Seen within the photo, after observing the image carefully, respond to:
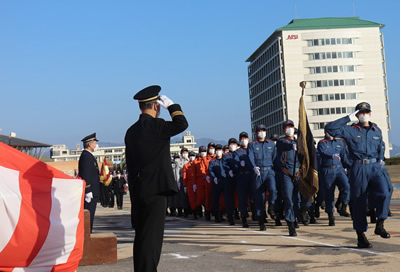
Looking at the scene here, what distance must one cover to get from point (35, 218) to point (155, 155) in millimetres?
1688

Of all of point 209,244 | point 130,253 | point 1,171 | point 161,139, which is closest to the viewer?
point 161,139

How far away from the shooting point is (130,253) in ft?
31.8

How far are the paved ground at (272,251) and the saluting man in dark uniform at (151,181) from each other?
6.32 feet

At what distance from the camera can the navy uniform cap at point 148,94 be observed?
242 inches

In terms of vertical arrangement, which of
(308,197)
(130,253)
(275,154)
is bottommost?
(130,253)

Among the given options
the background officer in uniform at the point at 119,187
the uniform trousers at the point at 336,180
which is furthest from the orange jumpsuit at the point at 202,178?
the background officer in uniform at the point at 119,187

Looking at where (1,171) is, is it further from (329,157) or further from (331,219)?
(329,157)

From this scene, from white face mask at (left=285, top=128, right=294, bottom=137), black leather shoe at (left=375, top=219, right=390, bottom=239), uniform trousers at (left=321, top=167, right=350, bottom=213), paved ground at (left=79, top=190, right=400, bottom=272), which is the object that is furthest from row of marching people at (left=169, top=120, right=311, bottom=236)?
black leather shoe at (left=375, top=219, right=390, bottom=239)

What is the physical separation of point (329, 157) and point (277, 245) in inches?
220

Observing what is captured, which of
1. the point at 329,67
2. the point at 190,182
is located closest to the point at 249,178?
the point at 190,182

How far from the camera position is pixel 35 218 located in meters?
6.90

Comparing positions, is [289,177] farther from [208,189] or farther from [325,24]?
[325,24]

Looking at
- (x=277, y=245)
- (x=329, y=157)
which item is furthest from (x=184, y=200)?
(x=277, y=245)

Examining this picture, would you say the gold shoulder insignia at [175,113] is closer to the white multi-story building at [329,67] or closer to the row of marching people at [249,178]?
the row of marching people at [249,178]
